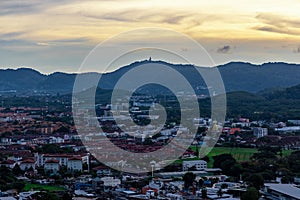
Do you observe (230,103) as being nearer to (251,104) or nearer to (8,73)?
(251,104)

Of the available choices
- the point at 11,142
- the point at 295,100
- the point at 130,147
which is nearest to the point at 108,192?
the point at 130,147

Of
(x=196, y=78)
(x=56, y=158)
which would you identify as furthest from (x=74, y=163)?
(x=196, y=78)

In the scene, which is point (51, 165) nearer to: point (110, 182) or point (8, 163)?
point (8, 163)

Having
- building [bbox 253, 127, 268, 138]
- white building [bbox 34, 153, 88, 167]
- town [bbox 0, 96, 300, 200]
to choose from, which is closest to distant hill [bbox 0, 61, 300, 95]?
building [bbox 253, 127, 268, 138]

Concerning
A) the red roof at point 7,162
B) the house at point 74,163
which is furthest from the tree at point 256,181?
the red roof at point 7,162

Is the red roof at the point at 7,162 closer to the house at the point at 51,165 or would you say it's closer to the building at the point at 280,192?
Answer: the house at the point at 51,165
